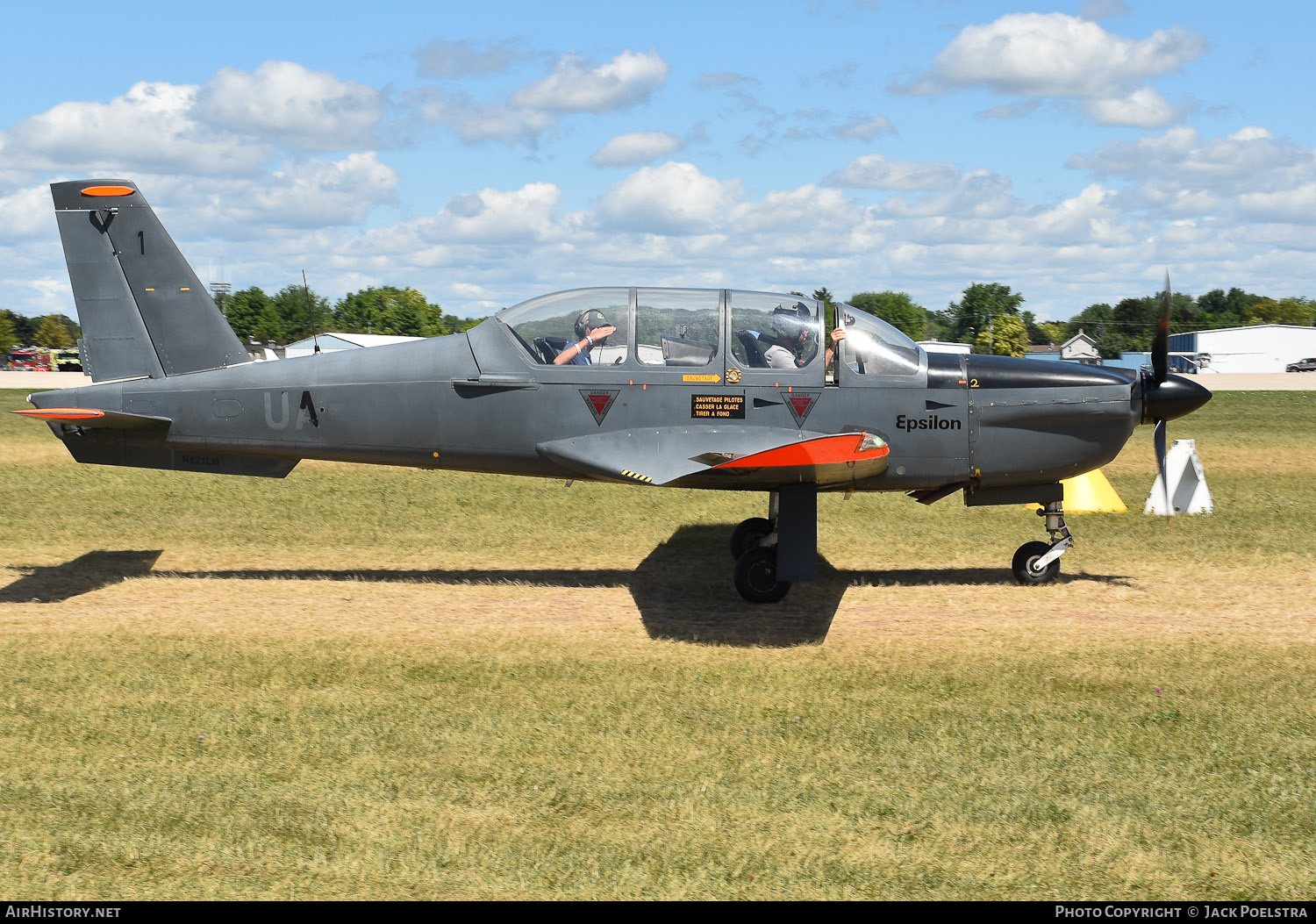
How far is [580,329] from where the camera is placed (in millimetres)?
9867

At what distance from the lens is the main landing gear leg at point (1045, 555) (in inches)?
412

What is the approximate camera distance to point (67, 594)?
10.1m

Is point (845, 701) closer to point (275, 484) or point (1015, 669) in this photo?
point (1015, 669)

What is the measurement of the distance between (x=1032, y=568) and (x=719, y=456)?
153 inches

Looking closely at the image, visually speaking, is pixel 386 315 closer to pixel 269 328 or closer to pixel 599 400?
pixel 269 328

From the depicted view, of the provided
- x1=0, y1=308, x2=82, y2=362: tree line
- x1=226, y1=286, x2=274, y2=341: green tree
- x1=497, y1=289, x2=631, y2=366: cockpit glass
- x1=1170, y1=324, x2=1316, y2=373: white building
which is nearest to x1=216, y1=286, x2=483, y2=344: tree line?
x1=226, y1=286, x2=274, y2=341: green tree

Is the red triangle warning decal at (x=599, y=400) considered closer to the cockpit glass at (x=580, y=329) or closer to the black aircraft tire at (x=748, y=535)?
the cockpit glass at (x=580, y=329)

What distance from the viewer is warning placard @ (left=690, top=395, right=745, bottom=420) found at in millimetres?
9648

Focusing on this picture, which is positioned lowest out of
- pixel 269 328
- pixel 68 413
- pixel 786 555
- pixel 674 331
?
pixel 786 555

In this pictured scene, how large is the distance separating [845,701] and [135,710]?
4.68 m

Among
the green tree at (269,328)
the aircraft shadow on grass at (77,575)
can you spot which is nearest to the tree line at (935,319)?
the green tree at (269,328)

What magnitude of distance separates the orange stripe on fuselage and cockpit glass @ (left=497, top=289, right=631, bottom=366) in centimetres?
187

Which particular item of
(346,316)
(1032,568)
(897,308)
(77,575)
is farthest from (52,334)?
(1032,568)
